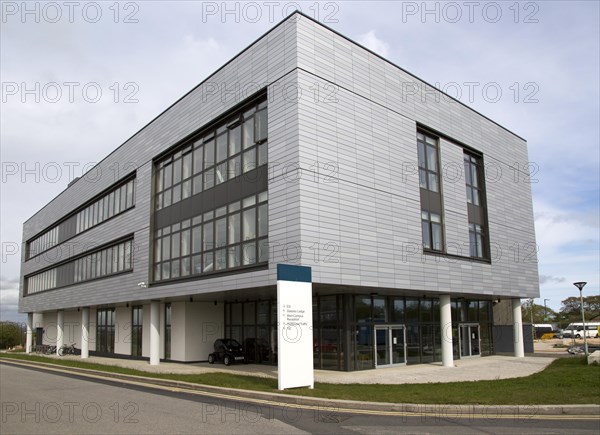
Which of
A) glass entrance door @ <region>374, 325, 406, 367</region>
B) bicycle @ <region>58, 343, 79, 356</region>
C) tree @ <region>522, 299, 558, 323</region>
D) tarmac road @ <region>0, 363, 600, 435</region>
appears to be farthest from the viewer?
tree @ <region>522, 299, 558, 323</region>

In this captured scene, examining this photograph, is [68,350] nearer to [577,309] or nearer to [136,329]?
[136,329]

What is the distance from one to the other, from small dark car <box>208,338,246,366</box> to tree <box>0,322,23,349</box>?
57.1 metres

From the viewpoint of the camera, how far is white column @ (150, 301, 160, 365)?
27.4 meters

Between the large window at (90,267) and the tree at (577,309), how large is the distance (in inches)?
A: 3407

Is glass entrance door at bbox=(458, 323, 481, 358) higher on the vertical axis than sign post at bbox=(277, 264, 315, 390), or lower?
lower

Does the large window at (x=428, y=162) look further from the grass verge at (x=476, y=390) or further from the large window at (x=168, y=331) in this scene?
the large window at (x=168, y=331)

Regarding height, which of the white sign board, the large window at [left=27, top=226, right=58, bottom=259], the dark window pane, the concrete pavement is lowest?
the concrete pavement

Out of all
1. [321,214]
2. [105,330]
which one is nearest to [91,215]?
[105,330]

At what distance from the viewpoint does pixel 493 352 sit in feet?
103

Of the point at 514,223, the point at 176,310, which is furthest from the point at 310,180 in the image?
the point at 514,223

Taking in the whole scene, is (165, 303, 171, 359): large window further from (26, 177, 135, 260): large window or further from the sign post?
the sign post

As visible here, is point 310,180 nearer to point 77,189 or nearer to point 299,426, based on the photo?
point 299,426

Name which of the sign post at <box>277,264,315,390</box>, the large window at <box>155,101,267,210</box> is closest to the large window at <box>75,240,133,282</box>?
the large window at <box>155,101,267,210</box>

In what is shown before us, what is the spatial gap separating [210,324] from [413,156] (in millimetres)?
13632
